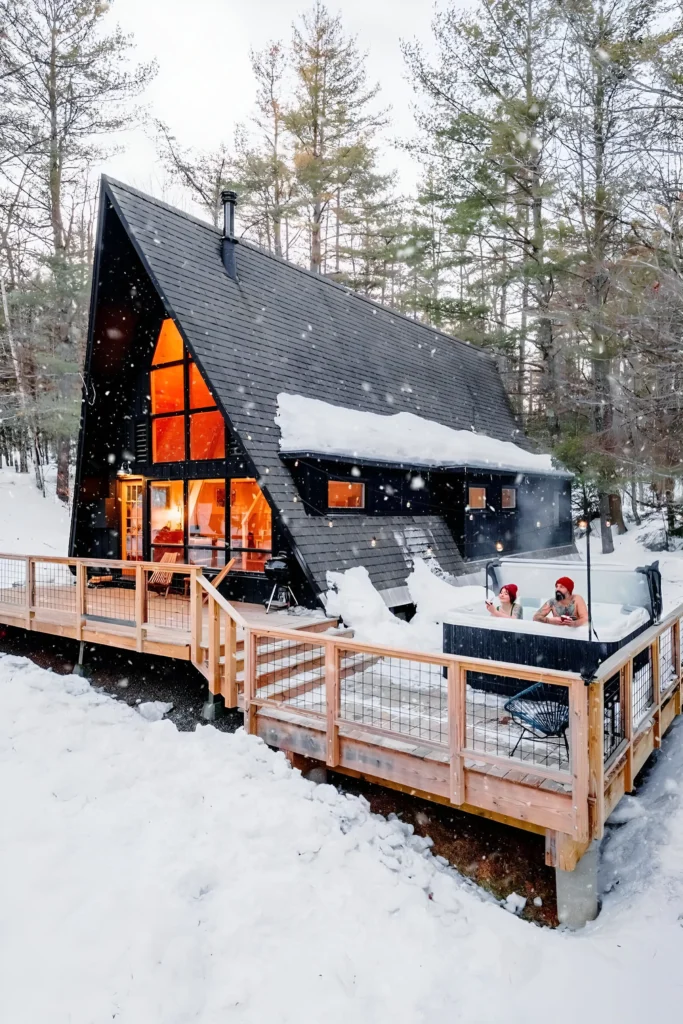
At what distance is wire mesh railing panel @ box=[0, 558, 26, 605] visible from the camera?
852 cm

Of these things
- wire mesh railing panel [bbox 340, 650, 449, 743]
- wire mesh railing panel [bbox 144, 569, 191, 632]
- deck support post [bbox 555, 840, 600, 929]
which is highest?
wire mesh railing panel [bbox 144, 569, 191, 632]

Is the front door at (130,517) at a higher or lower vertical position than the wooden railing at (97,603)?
higher

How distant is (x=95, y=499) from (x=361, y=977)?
9038mm

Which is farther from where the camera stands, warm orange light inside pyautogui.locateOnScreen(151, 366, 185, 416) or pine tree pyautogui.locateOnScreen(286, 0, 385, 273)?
pine tree pyautogui.locateOnScreen(286, 0, 385, 273)

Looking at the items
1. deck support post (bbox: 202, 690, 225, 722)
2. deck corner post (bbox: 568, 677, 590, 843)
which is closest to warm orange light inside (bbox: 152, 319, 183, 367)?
deck support post (bbox: 202, 690, 225, 722)

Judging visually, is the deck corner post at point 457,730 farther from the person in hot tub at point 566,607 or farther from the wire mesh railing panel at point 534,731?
the person in hot tub at point 566,607

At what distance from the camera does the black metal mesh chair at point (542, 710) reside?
435 cm

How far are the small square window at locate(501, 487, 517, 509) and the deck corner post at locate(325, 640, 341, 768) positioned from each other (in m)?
8.69

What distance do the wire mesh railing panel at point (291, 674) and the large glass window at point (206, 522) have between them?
3.29 meters

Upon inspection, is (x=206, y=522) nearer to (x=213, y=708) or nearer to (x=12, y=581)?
(x=12, y=581)

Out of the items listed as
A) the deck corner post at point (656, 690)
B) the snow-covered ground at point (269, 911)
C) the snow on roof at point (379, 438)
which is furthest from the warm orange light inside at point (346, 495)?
the deck corner post at point (656, 690)

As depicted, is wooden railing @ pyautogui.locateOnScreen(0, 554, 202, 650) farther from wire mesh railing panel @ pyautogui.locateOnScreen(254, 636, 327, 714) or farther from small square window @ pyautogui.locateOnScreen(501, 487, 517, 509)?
small square window @ pyautogui.locateOnScreen(501, 487, 517, 509)

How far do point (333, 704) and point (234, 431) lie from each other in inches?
170

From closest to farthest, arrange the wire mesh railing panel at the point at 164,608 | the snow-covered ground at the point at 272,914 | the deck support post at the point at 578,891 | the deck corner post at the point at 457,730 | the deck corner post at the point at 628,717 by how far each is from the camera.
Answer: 1. the snow-covered ground at the point at 272,914
2. the deck support post at the point at 578,891
3. the deck corner post at the point at 457,730
4. the deck corner post at the point at 628,717
5. the wire mesh railing panel at the point at 164,608
